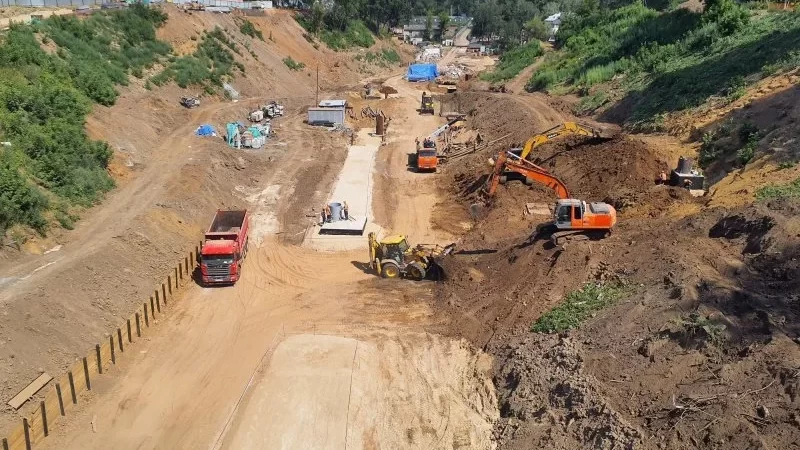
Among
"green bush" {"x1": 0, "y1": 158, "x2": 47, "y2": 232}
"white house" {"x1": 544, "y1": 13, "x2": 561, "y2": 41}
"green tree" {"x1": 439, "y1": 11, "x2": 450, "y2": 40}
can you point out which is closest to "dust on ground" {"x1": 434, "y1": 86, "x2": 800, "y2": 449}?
"green bush" {"x1": 0, "y1": 158, "x2": 47, "y2": 232}

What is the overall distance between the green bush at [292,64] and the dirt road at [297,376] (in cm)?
5292

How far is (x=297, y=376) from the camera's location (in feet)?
71.8

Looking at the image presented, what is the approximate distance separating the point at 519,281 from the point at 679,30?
43759 millimetres

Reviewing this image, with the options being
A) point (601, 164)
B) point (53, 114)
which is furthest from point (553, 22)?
point (53, 114)

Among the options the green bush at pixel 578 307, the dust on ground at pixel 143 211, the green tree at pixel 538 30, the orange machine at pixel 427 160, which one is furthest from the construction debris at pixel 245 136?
the green tree at pixel 538 30

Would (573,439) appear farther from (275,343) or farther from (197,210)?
(197,210)

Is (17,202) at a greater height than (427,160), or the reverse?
(427,160)

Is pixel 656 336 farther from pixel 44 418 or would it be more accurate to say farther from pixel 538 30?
pixel 538 30

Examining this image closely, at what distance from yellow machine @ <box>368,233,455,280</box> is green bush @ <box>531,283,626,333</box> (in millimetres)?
7048

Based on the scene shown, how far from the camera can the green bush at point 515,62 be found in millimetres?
81250

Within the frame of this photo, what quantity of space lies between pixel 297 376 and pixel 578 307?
10.3 m

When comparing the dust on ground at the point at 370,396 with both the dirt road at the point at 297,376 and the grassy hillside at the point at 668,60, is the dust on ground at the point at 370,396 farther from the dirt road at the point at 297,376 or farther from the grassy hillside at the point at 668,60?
the grassy hillside at the point at 668,60

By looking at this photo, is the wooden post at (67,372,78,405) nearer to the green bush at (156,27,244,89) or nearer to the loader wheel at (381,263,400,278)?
the loader wheel at (381,263,400,278)

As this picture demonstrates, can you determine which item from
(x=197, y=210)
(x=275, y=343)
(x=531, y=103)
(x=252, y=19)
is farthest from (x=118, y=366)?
(x=252, y=19)
